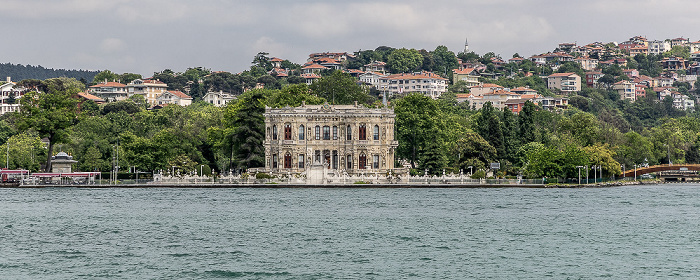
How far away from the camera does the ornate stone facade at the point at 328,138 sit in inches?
3482

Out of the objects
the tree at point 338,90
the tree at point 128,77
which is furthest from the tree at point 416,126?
the tree at point 128,77

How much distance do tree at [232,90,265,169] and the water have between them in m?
15.5

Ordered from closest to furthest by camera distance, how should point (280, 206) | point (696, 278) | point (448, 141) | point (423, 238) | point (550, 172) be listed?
point (696, 278)
point (423, 238)
point (280, 206)
point (550, 172)
point (448, 141)

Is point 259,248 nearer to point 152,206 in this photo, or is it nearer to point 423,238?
point 423,238

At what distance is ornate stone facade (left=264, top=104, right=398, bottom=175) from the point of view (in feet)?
290

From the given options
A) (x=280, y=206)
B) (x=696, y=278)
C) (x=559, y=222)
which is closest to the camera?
(x=696, y=278)

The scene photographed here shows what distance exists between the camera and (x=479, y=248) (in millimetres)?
44531

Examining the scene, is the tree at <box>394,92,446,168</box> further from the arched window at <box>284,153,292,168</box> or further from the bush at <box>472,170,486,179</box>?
the arched window at <box>284,153,292,168</box>

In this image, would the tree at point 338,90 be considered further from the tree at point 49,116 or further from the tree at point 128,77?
the tree at point 128,77

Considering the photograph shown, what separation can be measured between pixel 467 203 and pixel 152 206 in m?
21.2

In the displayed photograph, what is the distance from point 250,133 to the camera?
300 ft

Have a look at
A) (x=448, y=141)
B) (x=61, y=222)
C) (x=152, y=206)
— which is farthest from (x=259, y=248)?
(x=448, y=141)

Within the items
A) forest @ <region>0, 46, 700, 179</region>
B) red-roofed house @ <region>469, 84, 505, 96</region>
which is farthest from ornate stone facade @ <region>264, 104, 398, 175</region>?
red-roofed house @ <region>469, 84, 505, 96</region>

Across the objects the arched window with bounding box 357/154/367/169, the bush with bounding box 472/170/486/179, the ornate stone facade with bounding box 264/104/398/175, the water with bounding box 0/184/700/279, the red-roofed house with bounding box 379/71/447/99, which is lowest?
the water with bounding box 0/184/700/279
